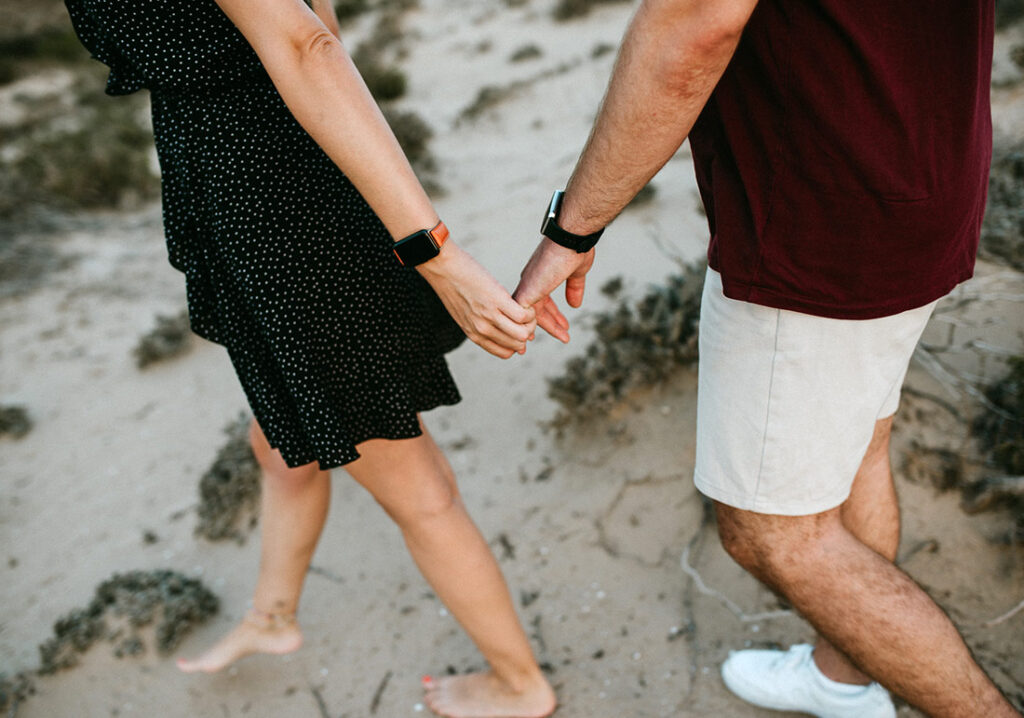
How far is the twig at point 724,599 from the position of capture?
Result: 1981 mm

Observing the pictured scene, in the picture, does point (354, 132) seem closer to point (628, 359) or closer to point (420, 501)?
point (420, 501)

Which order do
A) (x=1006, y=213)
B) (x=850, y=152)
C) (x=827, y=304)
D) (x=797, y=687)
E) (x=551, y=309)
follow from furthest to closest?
(x=1006, y=213) < (x=797, y=687) < (x=551, y=309) < (x=827, y=304) < (x=850, y=152)

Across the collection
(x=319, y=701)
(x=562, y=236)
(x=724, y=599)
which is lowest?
(x=319, y=701)

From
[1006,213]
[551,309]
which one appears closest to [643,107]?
[551,309]

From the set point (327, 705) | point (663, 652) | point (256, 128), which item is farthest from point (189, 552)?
point (256, 128)

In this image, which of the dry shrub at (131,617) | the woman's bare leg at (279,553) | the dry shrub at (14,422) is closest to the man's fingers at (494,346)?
the woman's bare leg at (279,553)

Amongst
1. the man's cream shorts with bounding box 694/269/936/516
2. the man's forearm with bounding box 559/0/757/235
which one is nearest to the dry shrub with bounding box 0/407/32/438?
the man's forearm with bounding box 559/0/757/235

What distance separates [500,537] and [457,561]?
2.80 feet

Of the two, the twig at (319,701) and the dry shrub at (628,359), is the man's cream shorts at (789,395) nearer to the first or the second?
the dry shrub at (628,359)

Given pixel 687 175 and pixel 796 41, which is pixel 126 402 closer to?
pixel 687 175

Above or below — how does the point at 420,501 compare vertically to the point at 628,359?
above

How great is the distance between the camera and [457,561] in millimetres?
1571

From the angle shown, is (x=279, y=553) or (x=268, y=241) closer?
(x=268, y=241)

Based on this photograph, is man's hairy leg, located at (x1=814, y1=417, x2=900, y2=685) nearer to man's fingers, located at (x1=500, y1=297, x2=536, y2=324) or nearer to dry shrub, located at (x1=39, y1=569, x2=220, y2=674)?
man's fingers, located at (x1=500, y1=297, x2=536, y2=324)
